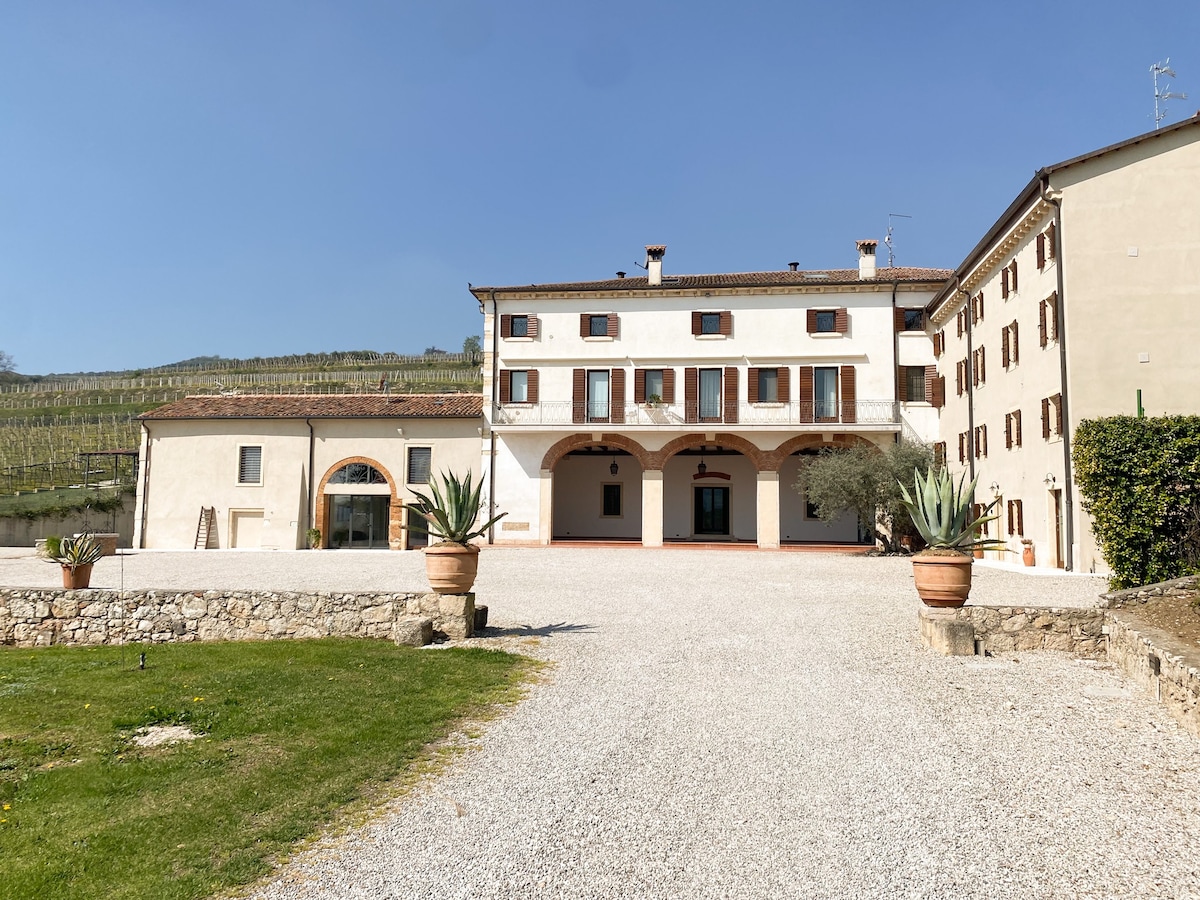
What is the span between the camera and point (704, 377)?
1175 inches

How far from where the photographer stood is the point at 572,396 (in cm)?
3030

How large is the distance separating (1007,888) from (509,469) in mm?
26820

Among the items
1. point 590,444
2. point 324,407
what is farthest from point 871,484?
point 324,407

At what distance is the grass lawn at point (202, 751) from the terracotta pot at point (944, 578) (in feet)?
14.9

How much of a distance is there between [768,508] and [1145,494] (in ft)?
55.5

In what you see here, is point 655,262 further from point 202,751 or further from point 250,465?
point 202,751

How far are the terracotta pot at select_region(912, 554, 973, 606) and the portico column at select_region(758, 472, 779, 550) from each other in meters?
19.5

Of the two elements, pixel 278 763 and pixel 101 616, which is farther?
pixel 101 616

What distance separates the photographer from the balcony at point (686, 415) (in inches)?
1129

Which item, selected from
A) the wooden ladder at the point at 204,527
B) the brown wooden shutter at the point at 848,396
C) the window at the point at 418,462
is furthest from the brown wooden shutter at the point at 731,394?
the wooden ladder at the point at 204,527

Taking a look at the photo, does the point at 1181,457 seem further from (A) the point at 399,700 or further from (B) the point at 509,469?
(B) the point at 509,469

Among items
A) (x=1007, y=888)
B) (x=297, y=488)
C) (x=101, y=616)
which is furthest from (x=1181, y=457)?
(x=297, y=488)

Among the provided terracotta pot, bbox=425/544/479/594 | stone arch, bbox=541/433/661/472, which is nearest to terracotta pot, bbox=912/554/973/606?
terracotta pot, bbox=425/544/479/594

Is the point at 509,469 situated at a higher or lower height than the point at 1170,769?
higher
